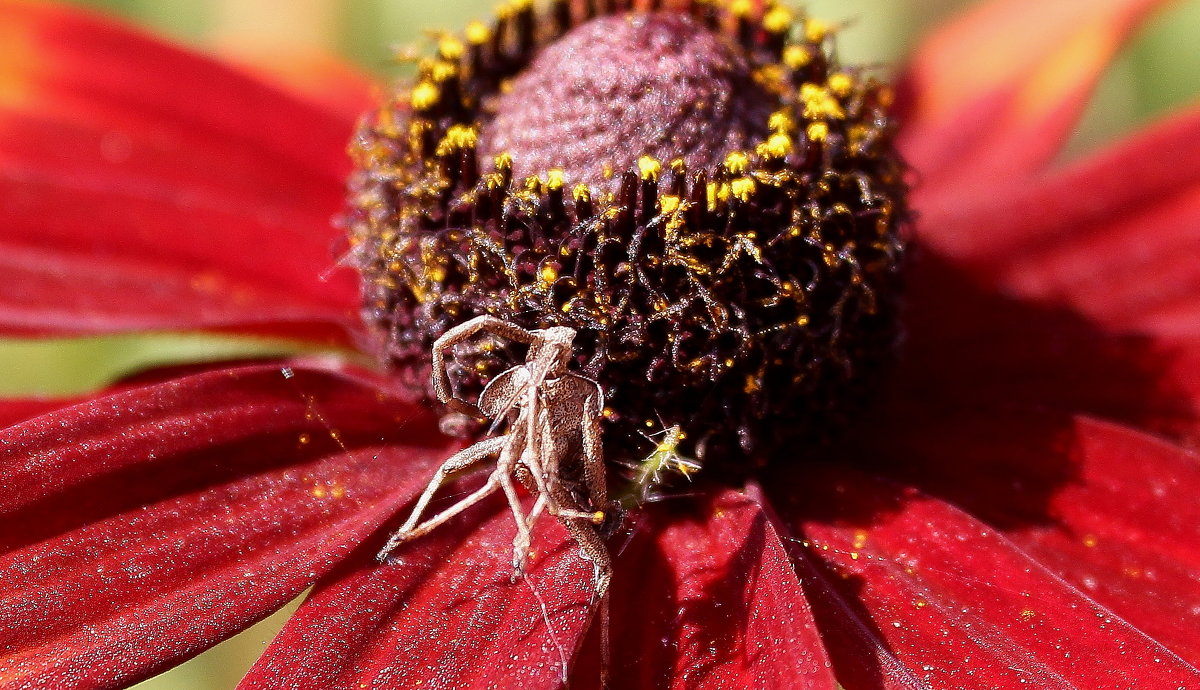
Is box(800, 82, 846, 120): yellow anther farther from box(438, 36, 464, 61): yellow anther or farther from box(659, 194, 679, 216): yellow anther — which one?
box(438, 36, 464, 61): yellow anther

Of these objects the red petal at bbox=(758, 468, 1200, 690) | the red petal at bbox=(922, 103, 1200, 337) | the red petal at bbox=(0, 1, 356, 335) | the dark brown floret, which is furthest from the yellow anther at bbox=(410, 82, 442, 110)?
the red petal at bbox=(922, 103, 1200, 337)

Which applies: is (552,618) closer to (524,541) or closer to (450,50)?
(524,541)

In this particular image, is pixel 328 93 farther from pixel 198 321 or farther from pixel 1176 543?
pixel 1176 543

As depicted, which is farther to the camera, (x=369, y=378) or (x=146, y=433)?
(x=369, y=378)

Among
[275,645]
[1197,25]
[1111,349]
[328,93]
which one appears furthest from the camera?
[1197,25]

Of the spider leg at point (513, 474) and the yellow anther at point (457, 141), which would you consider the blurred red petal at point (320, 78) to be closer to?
the yellow anther at point (457, 141)

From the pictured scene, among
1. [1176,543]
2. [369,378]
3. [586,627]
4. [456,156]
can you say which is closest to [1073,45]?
[1176,543]
